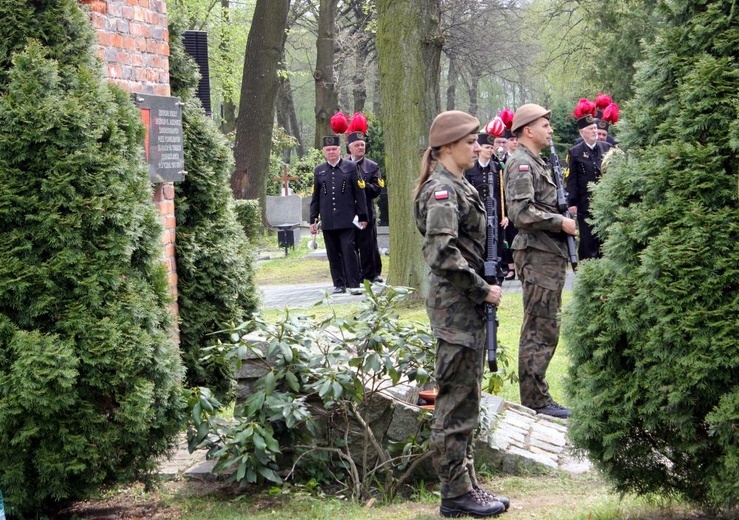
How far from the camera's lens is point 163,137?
651 centimetres

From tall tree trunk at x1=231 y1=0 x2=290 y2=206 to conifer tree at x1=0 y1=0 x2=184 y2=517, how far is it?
14.4 m

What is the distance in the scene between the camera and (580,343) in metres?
4.40


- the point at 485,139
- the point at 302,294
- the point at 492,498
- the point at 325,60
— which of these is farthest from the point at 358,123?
the point at 325,60

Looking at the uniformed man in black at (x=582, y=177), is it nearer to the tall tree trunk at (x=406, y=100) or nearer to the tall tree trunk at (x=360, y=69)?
the tall tree trunk at (x=406, y=100)

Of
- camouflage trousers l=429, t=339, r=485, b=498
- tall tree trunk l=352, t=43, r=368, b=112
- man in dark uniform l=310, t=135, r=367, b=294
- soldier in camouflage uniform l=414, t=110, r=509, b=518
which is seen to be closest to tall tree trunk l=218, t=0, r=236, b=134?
tall tree trunk l=352, t=43, r=368, b=112

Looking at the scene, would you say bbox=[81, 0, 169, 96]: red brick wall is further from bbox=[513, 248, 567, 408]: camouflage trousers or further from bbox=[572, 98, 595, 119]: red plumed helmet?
bbox=[572, 98, 595, 119]: red plumed helmet

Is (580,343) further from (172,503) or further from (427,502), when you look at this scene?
(172,503)

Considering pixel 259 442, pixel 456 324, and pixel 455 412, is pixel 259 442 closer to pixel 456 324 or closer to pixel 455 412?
pixel 455 412

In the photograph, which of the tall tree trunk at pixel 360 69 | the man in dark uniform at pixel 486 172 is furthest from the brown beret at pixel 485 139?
the tall tree trunk at pixel 360 69

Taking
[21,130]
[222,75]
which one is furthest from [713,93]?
[222,75]

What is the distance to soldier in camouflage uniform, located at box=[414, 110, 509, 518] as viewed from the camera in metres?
5.04

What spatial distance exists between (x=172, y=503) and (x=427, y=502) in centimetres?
146

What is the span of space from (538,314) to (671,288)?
323cm

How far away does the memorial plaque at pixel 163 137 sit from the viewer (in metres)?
6.36
